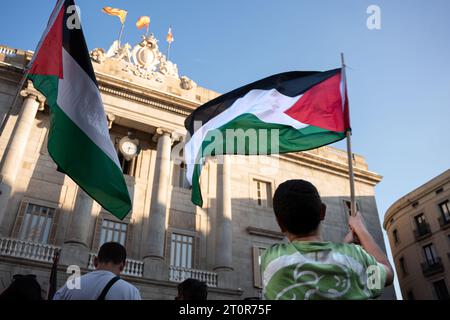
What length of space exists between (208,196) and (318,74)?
14.6 metres

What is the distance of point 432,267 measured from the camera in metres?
33.3

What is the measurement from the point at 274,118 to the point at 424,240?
33.6m

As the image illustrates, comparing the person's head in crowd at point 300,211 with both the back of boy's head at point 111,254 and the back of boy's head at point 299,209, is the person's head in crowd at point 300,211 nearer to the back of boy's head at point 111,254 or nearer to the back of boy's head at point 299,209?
the back of boy's head at point 299,209

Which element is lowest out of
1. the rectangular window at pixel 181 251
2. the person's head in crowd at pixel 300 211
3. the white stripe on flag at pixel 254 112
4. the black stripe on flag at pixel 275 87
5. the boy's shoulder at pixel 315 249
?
the boy's shoulder at pixel 315 249

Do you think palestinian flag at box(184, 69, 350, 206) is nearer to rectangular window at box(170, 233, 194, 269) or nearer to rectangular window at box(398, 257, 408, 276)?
rectangular window at box(170, 233, 194, 269)

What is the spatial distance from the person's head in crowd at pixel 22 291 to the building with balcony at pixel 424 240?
34167mm

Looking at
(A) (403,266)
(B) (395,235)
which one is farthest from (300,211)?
(B) (395,235)

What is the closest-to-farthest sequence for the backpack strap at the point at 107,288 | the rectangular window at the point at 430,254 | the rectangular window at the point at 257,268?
the backpack strap at the point at 107,288 < the rectangular window at the point at 257,268 < the rectangular window at the point at 430,254

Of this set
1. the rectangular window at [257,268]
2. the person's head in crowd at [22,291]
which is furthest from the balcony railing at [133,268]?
the person's head in crowd at [22,291]

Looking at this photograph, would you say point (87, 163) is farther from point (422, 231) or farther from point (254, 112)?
point (422, 231)

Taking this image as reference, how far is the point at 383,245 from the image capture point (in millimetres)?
26641

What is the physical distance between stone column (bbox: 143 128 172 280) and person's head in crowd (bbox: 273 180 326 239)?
16.1 m

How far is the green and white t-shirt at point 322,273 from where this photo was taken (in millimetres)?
1908
